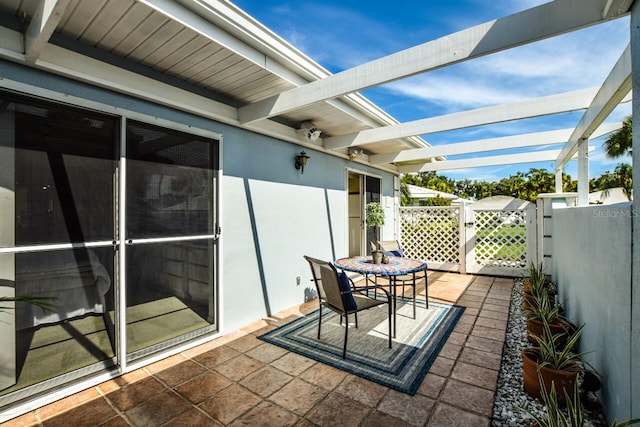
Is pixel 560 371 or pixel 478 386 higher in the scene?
pixel 560 371

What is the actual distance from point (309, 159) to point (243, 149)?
1327 millimetres

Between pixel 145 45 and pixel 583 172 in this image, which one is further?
pixel 583 172

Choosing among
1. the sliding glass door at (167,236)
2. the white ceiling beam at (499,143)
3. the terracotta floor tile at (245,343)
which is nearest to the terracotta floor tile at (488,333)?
the terracotta floor tile at (245,343)

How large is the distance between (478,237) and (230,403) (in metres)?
5.92

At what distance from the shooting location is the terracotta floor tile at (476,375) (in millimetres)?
2318

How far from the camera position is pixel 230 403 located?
7.00ft

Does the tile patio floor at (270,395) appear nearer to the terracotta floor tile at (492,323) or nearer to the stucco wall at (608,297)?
the terracotta floor tile at (492,323)

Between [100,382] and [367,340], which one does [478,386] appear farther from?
[100,382]

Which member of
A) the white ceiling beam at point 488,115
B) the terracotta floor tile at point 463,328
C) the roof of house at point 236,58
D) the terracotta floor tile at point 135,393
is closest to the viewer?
the roof of house at point 236,58

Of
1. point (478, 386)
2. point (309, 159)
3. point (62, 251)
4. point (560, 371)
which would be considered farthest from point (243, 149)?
point (560, 371)

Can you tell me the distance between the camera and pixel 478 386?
229 cm

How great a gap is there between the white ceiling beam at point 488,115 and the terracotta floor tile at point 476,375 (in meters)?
2.64

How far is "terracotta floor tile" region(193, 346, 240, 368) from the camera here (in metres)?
2.72

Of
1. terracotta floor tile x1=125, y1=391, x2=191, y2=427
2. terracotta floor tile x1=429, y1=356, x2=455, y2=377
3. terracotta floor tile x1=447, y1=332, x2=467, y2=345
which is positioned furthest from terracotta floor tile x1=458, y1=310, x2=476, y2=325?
terracotta floor tile x1=125, y1=391, x2=191, y2=427
